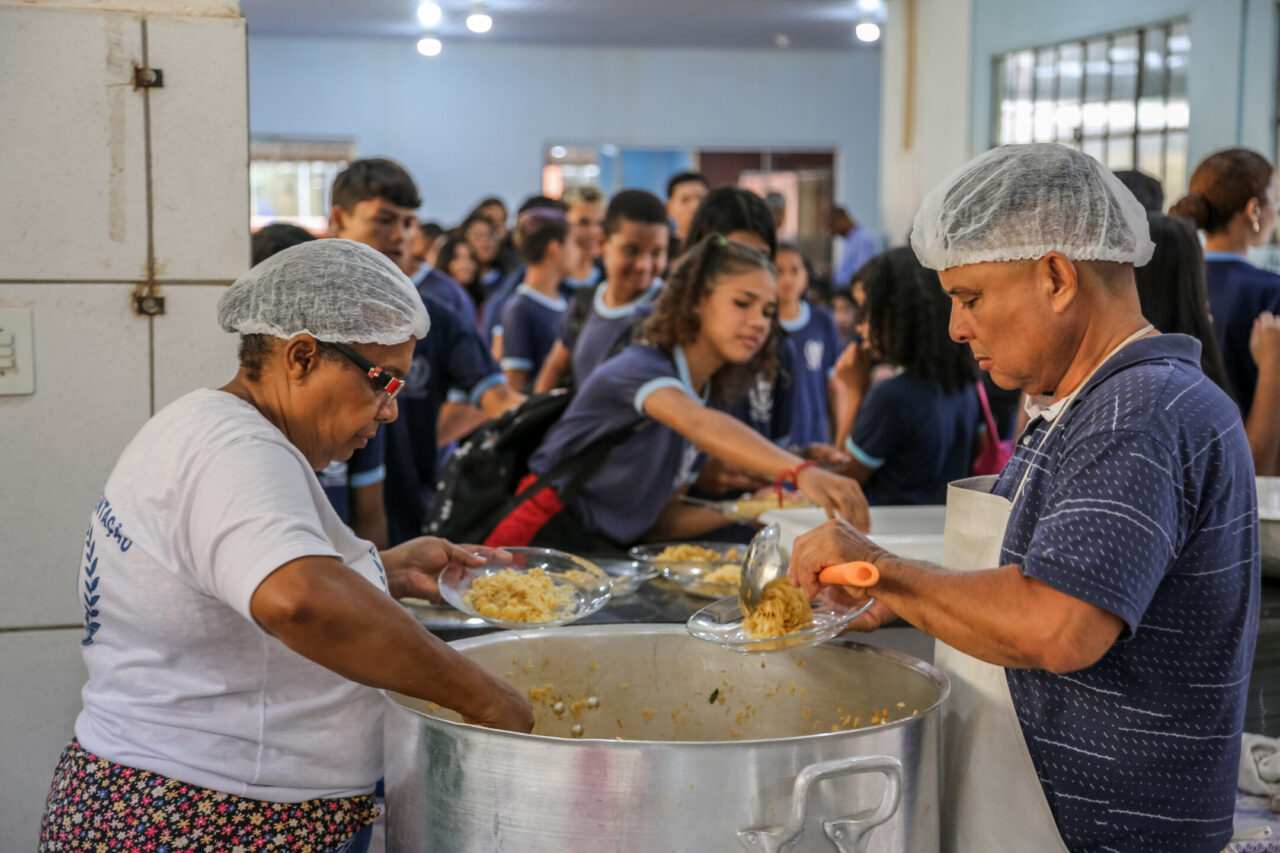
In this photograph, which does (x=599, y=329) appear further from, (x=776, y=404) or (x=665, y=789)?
(x=665, y=789)

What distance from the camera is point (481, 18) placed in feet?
36.2

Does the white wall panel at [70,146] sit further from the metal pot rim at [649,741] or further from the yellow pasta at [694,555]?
the yellow pasta at [694,555]

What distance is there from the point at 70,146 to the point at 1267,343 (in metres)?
2.70

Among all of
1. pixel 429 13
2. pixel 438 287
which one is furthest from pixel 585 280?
pixel 429 13

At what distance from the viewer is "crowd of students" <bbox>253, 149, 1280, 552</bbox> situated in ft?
9.04

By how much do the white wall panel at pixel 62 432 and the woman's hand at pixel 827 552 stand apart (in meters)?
1.38

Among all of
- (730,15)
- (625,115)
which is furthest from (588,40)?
(730,15)

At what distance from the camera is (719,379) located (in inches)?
122

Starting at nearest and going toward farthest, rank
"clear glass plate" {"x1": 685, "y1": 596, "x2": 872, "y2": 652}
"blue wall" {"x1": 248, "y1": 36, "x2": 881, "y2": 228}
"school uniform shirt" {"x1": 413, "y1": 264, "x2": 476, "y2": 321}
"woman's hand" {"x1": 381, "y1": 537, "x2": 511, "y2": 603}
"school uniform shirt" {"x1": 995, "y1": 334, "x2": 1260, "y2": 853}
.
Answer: "school uniform shirt" {"x1": 995, "y1": 334, "x2": 1260, "y2": 853}, "clear glass plate" {"x1": 685, "y1": 596, "x2": 872, "y2": 652}, "woman's hand" {"x1": 381, "y1": 537, "x2": 511, "y2": 603}, "school uniform shirt" {"x1": 413, "y1": 264, "x2": 476, "y2": 321}, "blue wall" {"x1": 248, "y1": 36, "x2": 881, "y2": 228}

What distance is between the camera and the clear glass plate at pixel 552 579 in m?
1.95

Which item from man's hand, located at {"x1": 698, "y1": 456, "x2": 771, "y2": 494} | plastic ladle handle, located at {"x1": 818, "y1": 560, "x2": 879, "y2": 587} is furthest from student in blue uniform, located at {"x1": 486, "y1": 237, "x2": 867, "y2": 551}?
plastic ladle handle, located at {"x1": 818, "y1": 560, "x2": 879, "y2": 587}

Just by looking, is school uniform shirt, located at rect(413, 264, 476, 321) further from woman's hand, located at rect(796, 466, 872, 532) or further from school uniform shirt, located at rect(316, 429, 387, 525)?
woman's hand, located at rect(796, 466, 872, 532)

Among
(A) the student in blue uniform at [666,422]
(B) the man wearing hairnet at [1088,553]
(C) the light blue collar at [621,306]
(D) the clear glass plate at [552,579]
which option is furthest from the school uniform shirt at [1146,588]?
(C) the light blue collar at [621,306]

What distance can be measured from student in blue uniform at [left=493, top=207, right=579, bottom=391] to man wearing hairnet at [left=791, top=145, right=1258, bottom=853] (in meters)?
3.82
